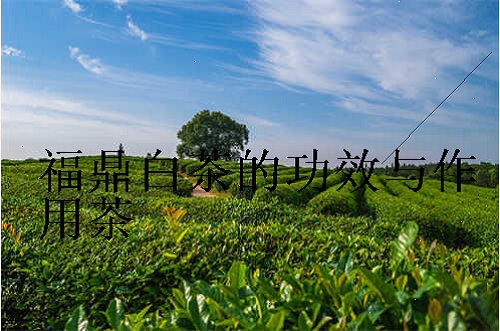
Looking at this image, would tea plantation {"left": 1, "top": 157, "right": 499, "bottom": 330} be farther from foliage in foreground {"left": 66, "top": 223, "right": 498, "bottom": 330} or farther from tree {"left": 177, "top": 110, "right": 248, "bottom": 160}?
tree {"left": 177, "top": 110, "right": 248, "bottom": 160}

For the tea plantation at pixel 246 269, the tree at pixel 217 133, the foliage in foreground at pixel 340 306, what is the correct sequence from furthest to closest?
the tree at pixel 217 133, the tea plantation at pixel 246 269, the foliage in foreground at pixel 340 306

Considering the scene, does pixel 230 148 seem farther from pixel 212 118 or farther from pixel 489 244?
pixel 489 244

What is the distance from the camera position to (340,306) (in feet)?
4.09

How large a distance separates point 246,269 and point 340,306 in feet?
1.48

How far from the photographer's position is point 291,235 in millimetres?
3699

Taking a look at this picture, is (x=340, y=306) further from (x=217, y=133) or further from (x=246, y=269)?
(x=217, y=133)

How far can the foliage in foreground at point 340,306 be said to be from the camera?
3.23 ft

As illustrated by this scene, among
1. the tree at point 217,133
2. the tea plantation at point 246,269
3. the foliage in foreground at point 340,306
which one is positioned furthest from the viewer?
the tree at point 217,133

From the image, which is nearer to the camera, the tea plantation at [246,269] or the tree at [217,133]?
the tea plantation at [246,269]

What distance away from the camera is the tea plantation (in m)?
1.15

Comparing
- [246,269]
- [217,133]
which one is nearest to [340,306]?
[246,269]

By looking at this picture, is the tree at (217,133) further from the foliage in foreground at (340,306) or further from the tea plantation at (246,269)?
the foliage in foreground at (340,306)

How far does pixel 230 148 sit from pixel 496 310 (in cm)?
2239

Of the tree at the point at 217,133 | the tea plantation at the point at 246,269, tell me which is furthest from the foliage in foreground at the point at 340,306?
the tree at the point at 217,133
